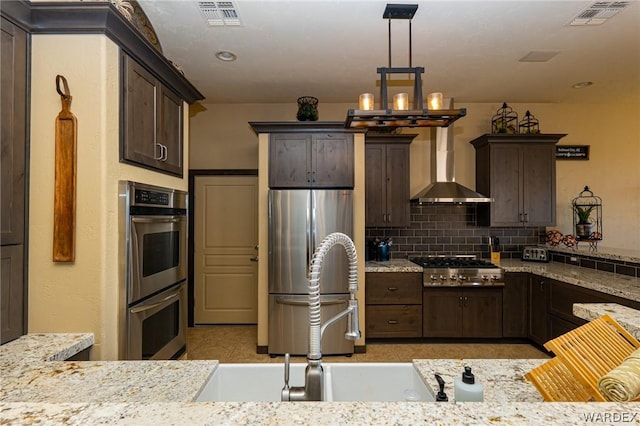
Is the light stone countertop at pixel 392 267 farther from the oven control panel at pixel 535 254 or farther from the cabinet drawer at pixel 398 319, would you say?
the oven control panel at pixel 535 254

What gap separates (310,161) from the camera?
3723mm

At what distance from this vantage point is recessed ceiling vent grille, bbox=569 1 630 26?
7.93 feet

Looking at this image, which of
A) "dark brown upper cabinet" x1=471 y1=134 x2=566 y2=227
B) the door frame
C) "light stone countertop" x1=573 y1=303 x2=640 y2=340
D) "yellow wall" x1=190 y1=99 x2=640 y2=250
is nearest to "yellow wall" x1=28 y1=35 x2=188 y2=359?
"light stone countertop" x1=573 y1=303 x2=640 y2=340

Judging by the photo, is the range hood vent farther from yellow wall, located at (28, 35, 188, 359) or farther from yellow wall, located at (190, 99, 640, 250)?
yellow wall, located at (28, 35, 188, 359)

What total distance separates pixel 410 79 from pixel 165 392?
3517 mm

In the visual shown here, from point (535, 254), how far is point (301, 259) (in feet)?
9.72

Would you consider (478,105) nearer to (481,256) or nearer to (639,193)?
(481,256)

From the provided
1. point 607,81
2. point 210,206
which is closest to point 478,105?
point 607,81

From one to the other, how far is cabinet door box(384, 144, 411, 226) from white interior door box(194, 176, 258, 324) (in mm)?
1742

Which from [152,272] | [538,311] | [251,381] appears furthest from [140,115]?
[538,311]

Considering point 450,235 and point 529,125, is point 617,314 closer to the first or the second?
point 450,235

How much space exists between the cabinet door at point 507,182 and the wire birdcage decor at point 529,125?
37 centimetres

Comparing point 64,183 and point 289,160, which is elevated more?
point 289,160

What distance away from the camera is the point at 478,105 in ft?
15.2
